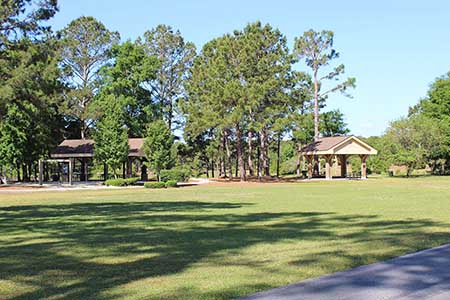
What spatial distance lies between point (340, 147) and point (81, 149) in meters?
24.9

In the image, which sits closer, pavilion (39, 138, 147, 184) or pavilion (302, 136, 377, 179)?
pavilion (39, 138, 147, 184)

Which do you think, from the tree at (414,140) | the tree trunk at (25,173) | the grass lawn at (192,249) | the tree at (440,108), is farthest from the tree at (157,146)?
→ the tree at (440,108)

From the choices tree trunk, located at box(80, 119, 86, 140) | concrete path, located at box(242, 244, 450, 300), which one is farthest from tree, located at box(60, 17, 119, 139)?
concrete path, located at box(242, 244, 450, 300)

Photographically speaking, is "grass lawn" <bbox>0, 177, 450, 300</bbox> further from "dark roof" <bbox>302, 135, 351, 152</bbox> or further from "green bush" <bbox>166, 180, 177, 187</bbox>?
"dark roof" <bbox>302, 135, 351, 152</bbox>

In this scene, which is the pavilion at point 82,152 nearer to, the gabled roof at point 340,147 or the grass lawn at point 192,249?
the gabled roof at point 340,147

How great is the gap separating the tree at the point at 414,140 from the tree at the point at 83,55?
3229 cm

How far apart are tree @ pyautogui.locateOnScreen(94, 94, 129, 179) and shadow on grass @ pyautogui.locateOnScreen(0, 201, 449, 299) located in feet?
95.6

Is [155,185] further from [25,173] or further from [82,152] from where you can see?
[25,173]

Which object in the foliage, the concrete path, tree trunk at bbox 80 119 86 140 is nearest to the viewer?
the concrete path

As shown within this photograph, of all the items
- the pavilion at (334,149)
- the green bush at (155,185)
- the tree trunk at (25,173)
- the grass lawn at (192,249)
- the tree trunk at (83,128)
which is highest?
the tree trunk at (83,128)

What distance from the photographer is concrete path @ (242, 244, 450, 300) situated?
18.7 ft

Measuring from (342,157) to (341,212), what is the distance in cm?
3997

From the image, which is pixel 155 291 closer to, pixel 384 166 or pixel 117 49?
pixel 117 49

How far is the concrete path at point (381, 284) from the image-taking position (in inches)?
225
